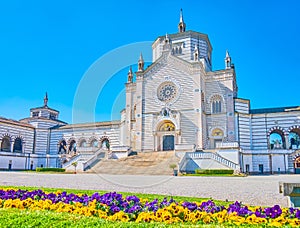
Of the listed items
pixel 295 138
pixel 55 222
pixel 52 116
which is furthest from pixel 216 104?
pixel 52 116

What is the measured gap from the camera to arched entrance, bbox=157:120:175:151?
37.1 m

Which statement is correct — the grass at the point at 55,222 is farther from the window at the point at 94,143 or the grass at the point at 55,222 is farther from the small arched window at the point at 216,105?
the window at the point at 94,143

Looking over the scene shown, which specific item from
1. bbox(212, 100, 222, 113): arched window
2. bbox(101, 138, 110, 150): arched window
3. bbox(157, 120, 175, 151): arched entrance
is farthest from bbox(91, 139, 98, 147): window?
bbox(212, 100, 222, 113): arched window

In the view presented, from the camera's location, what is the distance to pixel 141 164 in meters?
30.1

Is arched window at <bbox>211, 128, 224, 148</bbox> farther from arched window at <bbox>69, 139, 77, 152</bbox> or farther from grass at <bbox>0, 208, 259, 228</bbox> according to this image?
grass at <bbox>0, 208, 259, 228</bbox>

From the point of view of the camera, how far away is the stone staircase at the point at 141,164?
27134mm

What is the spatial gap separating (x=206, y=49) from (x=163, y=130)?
52.1 ft

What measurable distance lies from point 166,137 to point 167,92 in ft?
20.8

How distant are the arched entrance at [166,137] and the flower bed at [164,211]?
96.2ft

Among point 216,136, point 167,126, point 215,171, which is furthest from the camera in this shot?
point 167,126

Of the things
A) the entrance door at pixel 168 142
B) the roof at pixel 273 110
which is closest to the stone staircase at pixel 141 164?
the entrance door at pixel 168 142

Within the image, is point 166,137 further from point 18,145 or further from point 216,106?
point 18,145

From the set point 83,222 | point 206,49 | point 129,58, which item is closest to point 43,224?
point 83,222

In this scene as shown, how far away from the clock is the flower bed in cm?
3084
